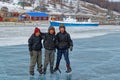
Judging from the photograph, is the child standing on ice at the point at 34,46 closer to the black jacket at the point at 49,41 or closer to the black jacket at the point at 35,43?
the black jacket at the point at 35,43

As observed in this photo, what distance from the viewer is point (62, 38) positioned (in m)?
13.4

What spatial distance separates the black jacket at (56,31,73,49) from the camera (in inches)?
526

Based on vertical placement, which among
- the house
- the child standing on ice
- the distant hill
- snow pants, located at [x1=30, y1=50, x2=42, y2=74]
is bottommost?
the distant hill

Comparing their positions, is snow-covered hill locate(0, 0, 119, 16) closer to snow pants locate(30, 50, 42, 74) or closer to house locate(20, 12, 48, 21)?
house locate(20, 12, 48, 21)

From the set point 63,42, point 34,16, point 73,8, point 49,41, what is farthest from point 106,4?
point 49,41

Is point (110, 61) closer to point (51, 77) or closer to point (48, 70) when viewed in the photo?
point (48, 70)

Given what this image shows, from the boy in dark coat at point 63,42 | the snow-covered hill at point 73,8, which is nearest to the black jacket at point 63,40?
the boy in dark coat at point 63,42

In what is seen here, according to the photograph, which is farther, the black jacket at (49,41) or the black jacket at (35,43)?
the black jacket at (49,41)

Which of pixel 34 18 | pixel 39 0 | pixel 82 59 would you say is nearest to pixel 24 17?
pixel 34 18

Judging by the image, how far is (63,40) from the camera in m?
13.4

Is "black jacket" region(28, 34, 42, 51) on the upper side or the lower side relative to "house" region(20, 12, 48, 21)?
upper

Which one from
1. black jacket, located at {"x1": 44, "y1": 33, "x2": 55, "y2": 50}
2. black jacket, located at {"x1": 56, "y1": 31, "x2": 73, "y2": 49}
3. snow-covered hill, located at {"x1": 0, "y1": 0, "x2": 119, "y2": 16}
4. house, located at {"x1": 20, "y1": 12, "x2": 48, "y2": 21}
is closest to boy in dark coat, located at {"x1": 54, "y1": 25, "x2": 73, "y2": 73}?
black jacket, located at {"x1": 56, "y1": 31, "x2": 73, "y2": 49}

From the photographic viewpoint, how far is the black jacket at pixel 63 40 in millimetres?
13352

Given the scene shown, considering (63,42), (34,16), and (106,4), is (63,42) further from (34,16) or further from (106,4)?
(106,4)
